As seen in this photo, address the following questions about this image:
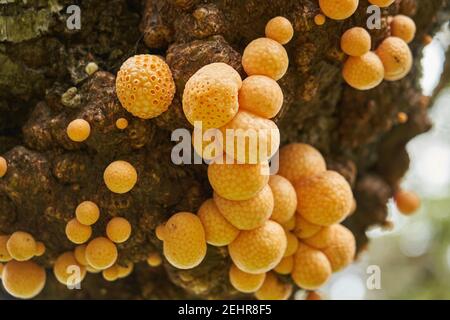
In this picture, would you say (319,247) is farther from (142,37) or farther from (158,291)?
(142,37)

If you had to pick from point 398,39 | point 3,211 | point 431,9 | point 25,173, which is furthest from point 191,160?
point 431,9

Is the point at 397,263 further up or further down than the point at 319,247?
further up

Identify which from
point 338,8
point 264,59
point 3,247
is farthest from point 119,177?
point 338,8

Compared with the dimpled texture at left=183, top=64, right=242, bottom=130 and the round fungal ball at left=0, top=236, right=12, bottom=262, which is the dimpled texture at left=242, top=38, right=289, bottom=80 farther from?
the round fungal ball at left=0, top=236, right=12, bottom=262

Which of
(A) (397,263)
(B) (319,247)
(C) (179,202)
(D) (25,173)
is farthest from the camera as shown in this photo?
(A) (397,263)

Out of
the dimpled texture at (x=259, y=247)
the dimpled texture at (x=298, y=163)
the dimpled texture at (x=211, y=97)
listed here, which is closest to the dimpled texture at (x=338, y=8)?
the dimpled texture at (x=211, y=97)

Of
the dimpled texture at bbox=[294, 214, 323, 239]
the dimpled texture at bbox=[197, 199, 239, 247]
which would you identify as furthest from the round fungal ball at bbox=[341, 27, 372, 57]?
the dimpled texture at bbox=[197, 199, 239, 247]
